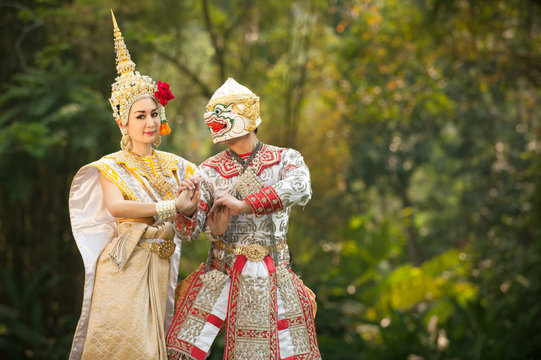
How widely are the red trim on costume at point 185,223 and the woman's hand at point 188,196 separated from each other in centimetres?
2

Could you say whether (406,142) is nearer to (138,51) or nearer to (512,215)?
(512,215)

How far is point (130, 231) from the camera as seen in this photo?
2.98 m

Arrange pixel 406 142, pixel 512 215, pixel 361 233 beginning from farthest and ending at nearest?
pixel 406 142
pixel 512 215
pixel 361 233

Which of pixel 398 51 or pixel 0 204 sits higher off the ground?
pixel 398 51

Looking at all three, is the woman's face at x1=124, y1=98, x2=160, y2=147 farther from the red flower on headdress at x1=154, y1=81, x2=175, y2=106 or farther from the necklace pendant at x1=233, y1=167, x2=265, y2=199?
the necklace pendant at x1=233, y1=167, x2=265, y2=199

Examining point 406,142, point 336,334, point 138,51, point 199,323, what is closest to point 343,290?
point 336,334

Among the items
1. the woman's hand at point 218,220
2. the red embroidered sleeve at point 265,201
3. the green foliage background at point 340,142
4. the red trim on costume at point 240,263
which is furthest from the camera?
the green foliage background at point 340,142

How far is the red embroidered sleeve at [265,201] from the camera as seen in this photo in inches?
110

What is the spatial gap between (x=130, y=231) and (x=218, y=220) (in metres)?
0.46

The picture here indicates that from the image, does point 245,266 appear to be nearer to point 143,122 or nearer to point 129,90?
point 143,122

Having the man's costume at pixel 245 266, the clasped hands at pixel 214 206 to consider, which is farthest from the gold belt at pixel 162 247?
the clasped hands at pixel 214 206

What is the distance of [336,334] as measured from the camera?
7.16 metres

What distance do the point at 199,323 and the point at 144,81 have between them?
1.26 m

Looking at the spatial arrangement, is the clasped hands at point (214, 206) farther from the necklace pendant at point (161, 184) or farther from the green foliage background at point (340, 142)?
the green foliage background at point (340, 142)
